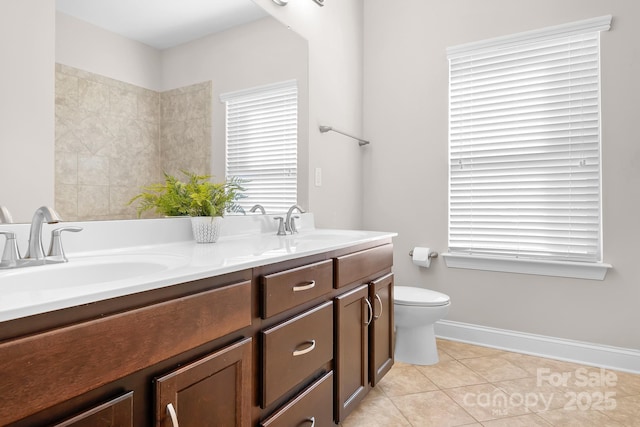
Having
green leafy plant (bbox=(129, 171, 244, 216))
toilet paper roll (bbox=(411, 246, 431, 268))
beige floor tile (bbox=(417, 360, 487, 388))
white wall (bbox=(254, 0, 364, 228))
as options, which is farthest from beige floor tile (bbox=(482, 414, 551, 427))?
green leafy plant (bbox=(129, 171, 244, 216))

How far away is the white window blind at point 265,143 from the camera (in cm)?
185

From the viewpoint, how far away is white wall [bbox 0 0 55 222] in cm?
104

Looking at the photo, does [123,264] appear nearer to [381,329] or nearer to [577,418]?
[381,329]

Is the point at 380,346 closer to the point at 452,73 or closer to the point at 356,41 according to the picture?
the point at 452,73

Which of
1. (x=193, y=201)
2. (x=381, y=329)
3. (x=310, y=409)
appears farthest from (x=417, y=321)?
(x=193, y=201)

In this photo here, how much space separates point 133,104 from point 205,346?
92cm

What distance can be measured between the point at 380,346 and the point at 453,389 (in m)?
0.52

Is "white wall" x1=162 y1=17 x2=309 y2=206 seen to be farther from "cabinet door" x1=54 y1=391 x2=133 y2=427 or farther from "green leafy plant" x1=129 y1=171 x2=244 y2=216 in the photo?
"cabinet door" x1=54 y1=391 x2=133 y2=427

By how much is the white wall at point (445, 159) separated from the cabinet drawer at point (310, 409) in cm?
157

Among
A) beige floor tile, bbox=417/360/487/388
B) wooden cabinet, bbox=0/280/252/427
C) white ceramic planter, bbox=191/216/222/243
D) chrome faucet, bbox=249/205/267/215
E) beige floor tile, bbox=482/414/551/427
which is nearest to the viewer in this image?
wooden cabinet, bbox=0/280/252/427

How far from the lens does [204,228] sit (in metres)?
1.55

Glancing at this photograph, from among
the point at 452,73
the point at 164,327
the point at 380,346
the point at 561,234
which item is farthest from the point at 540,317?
the point at 164,327

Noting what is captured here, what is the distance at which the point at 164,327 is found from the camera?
807mm

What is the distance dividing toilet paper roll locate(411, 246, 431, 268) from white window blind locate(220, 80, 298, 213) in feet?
3.39
